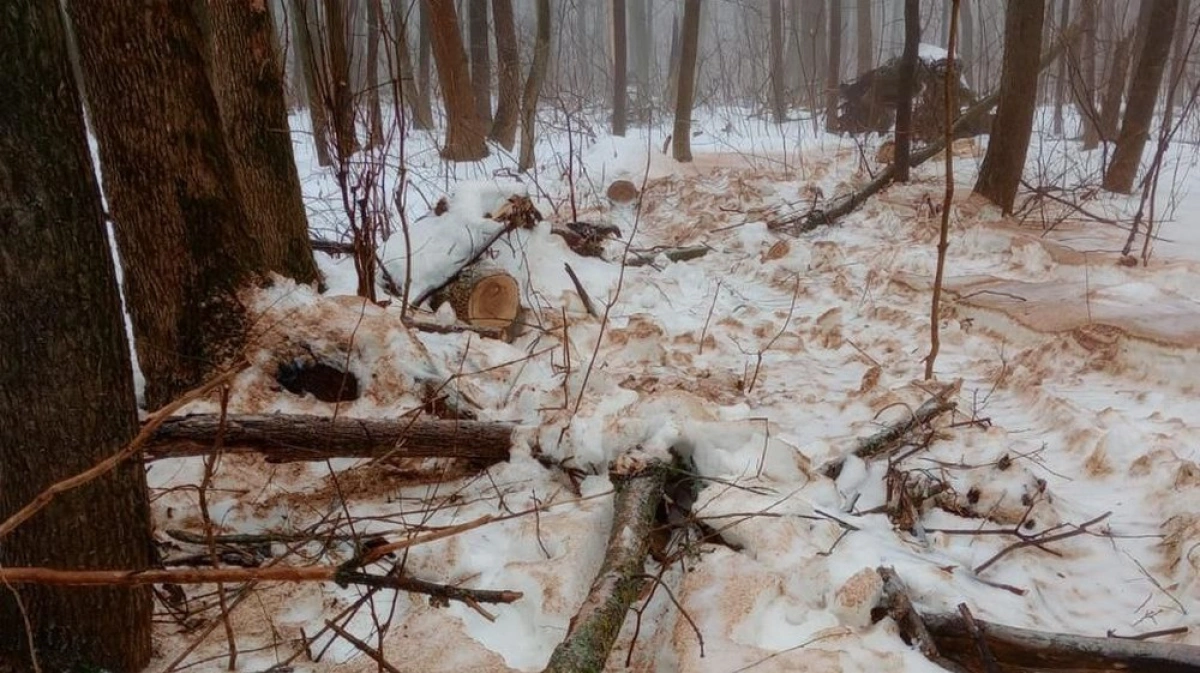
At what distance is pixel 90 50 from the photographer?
2.60m

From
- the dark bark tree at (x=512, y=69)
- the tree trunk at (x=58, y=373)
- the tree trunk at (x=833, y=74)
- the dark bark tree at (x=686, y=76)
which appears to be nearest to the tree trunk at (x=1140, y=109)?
the dark bark tree at (x=686, y=76)

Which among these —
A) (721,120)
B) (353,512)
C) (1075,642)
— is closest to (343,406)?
(353,512)

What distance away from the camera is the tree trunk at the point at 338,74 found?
3.28 m

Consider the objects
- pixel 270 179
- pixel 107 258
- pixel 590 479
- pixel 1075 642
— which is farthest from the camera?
pixel 270 179

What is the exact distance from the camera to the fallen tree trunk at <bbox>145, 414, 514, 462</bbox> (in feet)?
7.58

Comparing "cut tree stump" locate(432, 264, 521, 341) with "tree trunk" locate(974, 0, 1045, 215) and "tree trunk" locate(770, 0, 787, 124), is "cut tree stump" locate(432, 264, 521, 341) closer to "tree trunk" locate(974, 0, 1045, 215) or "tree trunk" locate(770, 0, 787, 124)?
"tree trunk" locate(974, 0, 1045, 215)

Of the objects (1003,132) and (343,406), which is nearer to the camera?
(343,406)

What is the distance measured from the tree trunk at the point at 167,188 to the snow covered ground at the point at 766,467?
186 millimetres

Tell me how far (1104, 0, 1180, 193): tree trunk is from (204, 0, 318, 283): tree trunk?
731 cm

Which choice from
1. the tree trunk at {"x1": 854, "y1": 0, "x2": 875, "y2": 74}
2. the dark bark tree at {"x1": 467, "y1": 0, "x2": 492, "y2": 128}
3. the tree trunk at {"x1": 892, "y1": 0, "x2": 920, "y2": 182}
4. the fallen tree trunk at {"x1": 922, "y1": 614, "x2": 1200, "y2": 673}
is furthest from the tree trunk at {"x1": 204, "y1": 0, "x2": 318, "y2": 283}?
the tree trunk at {"x1": 854, "y1": 0, "x2": 875, "y2": 74}

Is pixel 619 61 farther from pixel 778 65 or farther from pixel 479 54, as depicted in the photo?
pixel 479 54

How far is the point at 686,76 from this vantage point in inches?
432

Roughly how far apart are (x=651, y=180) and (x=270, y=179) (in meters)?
6.88

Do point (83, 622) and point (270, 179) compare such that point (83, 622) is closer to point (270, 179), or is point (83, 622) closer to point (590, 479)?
point (590, 479)
